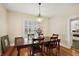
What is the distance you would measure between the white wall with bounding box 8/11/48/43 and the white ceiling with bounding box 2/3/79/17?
8 centimetres

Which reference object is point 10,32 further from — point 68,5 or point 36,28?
point 68,5

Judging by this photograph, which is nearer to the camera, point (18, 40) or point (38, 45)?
point (18, 40)

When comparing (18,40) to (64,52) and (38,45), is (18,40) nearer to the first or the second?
(38,45)

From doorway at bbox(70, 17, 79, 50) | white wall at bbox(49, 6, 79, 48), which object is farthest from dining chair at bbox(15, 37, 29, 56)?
doorway at bbox(70, 17, 79, 50)

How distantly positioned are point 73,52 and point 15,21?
1.11 metres

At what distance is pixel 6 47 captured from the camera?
1.46 m

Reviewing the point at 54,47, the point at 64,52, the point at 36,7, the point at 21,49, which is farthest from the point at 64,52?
the point at 36,7

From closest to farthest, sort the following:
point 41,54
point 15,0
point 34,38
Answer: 1. point 15,0
2. point 41,54
3. point 34,38

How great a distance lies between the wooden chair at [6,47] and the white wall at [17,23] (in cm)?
8

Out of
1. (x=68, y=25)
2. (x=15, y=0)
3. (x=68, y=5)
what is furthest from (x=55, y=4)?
(x=15, y=0)

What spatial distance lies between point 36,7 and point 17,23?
433 mm

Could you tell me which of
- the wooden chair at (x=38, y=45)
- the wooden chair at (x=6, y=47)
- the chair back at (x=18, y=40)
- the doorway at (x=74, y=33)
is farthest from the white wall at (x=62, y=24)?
the wooden chair at (x=6, y=47)

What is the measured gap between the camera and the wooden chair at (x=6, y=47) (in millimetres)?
1395

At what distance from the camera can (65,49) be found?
1.54 meters
